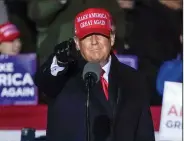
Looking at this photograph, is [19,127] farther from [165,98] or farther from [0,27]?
[165,98]

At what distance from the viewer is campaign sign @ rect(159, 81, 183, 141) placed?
4.85 meters

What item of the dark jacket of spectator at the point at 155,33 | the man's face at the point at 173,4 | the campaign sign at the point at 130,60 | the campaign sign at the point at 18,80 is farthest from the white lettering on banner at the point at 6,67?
the man's face at the point at 173,4

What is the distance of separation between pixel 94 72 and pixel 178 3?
2.50m

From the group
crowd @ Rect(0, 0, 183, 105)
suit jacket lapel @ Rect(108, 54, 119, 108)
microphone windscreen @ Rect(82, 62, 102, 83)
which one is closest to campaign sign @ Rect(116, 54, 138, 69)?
crowd @ Rect(0, 0, 183, 105)

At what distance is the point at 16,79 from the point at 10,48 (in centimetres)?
23

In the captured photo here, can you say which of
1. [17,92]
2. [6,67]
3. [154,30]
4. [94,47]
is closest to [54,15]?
[6,67]

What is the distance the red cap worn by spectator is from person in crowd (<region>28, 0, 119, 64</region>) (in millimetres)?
171

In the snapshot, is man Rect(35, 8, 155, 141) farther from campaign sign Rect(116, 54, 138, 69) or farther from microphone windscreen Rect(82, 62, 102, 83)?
campaign sign Rect(116, 54, 138, 69)

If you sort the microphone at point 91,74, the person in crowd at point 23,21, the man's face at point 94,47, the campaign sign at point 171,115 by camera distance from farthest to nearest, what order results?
the person in crowd at point 23,21 → the campaign sign at point 171,115 → the man's face at point 94,47 → the microphone at point 91,74

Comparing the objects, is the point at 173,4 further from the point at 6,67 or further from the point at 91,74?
the point at 91,74

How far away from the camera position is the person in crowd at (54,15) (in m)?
4.95

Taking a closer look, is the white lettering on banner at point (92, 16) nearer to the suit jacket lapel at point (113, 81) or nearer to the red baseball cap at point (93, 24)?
the red baseball cap at point (93, 24)

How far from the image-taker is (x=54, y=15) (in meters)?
4.98

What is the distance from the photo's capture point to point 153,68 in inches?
200
